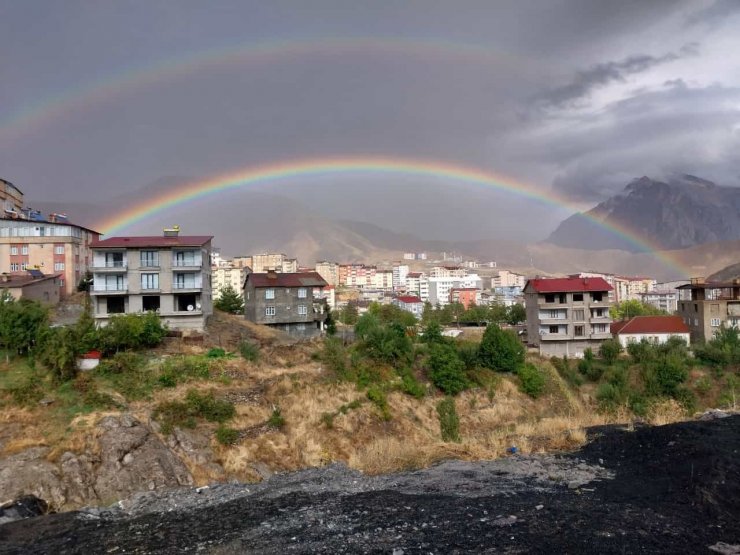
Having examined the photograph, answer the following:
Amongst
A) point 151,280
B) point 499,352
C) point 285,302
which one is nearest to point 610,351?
point 499,352

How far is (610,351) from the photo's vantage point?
4472 centimetres

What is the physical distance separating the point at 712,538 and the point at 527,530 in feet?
10.0

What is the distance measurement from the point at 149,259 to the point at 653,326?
2022 inches

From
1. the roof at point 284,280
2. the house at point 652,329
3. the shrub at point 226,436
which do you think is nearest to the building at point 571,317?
the house at point 652,329

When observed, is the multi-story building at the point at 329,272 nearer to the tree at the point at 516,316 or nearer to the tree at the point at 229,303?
the tree at the point at 516,316

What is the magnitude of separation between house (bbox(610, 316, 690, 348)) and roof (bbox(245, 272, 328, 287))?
3289 cm

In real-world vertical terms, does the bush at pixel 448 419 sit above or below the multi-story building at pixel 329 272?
below

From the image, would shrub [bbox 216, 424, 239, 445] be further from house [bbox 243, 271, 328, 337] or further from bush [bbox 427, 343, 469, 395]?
house [bbox 243, 271, 328, 337]

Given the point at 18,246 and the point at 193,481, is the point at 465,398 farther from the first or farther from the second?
the point at 18,246

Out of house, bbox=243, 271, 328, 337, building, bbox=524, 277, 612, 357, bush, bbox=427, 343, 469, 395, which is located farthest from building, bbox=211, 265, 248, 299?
bush, bbox=427, 343, 469, 395

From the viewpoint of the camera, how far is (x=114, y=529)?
10930mm

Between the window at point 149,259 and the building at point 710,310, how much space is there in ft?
178

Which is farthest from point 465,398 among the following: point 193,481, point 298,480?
point 298,480

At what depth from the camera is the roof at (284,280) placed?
45.3 meters
